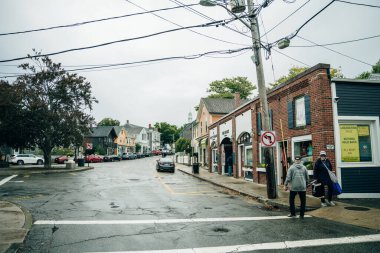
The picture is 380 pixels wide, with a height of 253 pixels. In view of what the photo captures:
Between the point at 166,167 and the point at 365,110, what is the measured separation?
19399mm

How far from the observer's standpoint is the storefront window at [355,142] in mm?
11789

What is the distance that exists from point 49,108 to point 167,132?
94.0 m

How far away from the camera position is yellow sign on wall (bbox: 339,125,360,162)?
11.8 m

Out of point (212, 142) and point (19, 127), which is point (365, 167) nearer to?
point (212, 142)

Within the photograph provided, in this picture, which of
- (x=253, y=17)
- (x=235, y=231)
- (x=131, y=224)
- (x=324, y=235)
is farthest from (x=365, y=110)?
(x=131, y=224)

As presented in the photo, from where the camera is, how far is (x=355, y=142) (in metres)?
12.0

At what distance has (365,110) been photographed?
12141mm

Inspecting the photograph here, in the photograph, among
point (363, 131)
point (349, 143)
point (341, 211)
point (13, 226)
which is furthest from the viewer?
point (363, 131)

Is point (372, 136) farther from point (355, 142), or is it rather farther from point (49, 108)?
point (49, 108)

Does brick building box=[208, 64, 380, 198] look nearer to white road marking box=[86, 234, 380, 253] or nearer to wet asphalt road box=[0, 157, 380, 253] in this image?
wet asphalt road box=[0, 157, 380, 253]

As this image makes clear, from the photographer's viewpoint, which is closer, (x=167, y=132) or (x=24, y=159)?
(x=24, y=159)

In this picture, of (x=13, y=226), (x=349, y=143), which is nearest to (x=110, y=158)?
(x=349, y=143)

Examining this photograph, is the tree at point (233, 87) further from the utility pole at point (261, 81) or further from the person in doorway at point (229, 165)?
the utility pole at point (261, 81)

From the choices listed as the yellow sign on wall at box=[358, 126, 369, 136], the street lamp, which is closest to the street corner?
the street lamp
